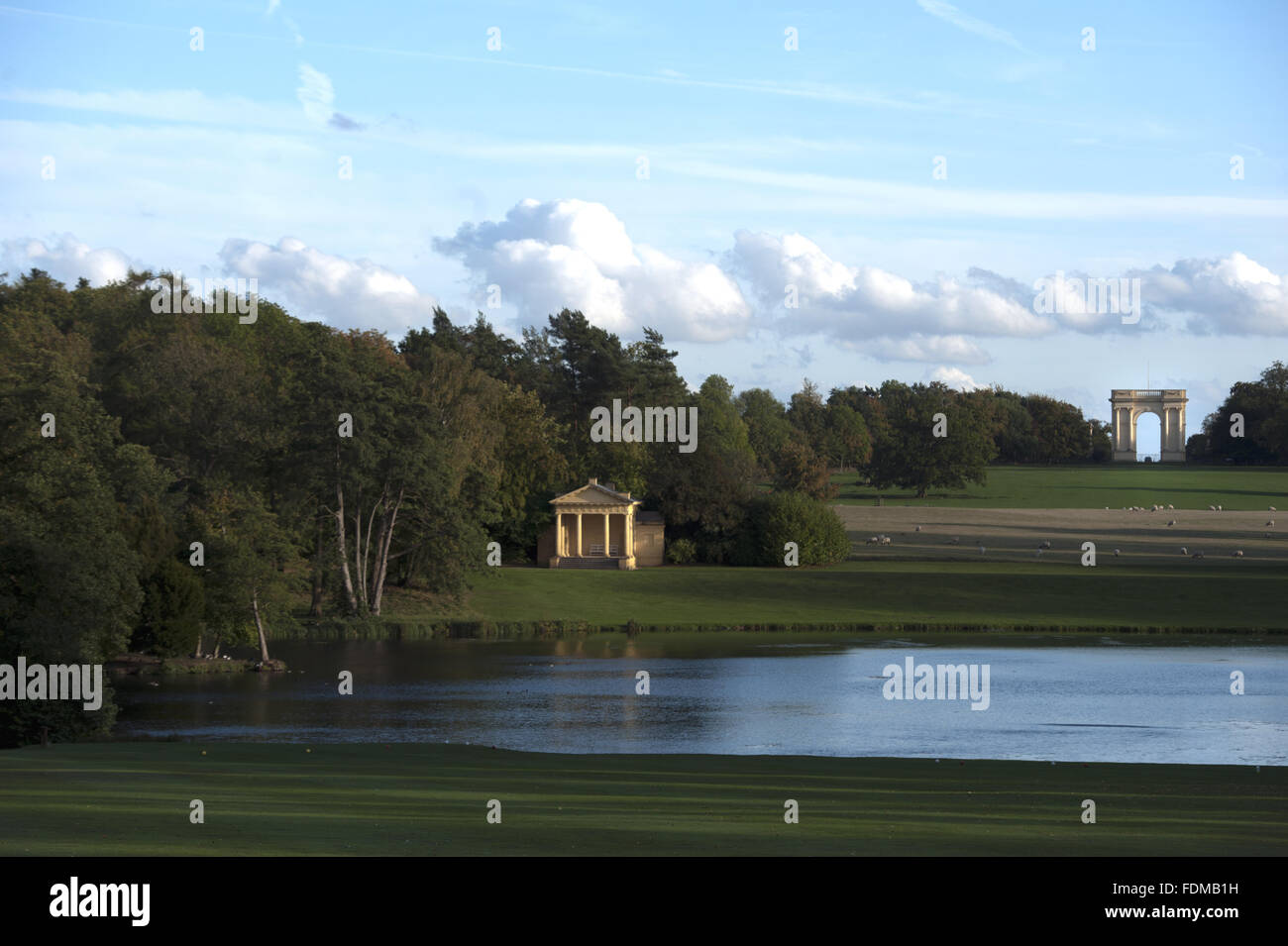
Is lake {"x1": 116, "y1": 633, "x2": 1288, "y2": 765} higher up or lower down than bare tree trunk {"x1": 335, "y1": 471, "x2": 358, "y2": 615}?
lower down

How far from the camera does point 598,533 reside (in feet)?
286

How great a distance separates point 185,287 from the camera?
3875 inches

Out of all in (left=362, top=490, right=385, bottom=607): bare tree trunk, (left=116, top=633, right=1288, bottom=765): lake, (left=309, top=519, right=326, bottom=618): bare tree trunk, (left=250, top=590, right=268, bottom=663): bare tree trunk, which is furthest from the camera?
(left=362, top=490, right=385, bottom=607): bare tree trunk

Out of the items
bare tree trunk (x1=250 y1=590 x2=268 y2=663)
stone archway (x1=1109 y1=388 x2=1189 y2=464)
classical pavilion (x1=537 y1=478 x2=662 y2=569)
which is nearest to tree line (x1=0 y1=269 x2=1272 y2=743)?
bare tree trunk (x1=250 y1=590 x2=268 y2=663)

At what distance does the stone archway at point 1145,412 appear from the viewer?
188125 millimetres

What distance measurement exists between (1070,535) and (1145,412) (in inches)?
4049

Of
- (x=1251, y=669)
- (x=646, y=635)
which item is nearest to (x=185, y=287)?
(x=646, y=635)

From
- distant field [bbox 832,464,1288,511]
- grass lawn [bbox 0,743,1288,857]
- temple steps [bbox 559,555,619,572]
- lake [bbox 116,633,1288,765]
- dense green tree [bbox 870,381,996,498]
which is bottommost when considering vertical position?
lake [bbox 116,633,1288,765]

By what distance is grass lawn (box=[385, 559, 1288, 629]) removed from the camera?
63688 mm

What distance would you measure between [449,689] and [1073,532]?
2828 inches

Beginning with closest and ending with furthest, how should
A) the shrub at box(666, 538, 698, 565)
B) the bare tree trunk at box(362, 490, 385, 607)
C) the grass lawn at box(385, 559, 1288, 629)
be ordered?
the grass lawn at box(385, 559, 1288, 629) → the bare tree trunk at box(362, 490, 385, 607) → the shrub at box(666, 538, 698, 565)

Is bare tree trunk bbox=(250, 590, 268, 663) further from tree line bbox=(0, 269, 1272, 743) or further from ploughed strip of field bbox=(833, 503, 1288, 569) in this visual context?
ploughed strip of field bbox=(833, 503, 1288, 569)

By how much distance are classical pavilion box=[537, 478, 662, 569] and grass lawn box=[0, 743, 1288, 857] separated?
60.3 m

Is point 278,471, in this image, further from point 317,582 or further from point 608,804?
point 608,804
